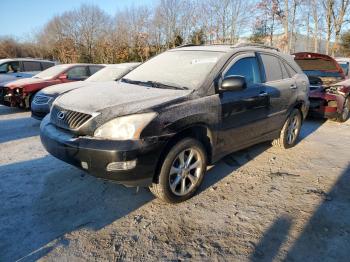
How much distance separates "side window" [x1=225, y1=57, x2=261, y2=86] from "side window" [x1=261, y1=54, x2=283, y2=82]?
0.81 ft

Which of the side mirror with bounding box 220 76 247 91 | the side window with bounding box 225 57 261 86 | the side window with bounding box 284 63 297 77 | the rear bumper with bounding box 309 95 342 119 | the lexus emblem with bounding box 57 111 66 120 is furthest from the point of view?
the rear bumper with bounding box 309 95 342 119

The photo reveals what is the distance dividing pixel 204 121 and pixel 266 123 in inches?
59.8

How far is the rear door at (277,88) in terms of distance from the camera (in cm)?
451

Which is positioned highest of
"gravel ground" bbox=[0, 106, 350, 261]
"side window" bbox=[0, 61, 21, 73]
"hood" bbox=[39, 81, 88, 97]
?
"side window" bbox=[0, 61, 21, 73]

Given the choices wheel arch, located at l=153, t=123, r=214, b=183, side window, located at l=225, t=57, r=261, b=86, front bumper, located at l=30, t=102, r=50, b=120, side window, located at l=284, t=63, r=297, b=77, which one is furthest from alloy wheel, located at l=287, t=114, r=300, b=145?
front bumper, located at l=30, t=102, r=50, b=120

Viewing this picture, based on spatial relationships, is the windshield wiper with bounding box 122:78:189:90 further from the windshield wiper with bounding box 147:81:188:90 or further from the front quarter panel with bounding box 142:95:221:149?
the front quarter panel with bounding box 142:95:221:149

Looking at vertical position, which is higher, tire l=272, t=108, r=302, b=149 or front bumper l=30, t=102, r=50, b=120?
front bumper l=30, t=102, r=50, b=120

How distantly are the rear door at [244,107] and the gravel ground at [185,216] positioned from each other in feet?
1.89

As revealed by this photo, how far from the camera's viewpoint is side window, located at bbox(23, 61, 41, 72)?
11.1 m

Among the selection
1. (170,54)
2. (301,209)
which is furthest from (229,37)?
(301,209)

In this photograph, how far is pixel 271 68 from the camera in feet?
15.3

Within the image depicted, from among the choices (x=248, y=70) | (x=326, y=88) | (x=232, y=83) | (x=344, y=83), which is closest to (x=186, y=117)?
(x=232, y=83)

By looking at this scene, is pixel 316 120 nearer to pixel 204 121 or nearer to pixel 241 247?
pixel 204 121

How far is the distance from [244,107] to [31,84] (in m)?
6.46
